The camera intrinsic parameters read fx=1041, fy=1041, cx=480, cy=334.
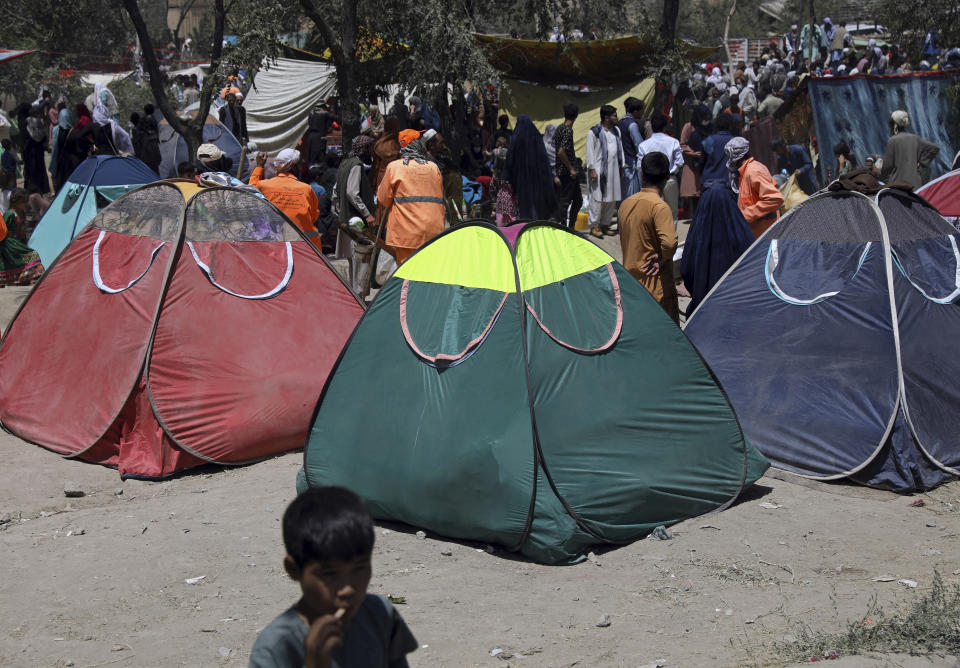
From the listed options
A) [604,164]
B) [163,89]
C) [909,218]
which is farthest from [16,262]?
[909,218]

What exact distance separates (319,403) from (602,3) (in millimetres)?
11784

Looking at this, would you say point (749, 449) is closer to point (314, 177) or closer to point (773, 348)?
point (773, 348)

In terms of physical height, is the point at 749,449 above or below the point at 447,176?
below

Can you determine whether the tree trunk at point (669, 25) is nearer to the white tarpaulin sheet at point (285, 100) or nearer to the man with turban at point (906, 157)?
the man with turban at point (906, 157)

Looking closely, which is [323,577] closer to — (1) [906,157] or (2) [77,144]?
(1) [906,157]

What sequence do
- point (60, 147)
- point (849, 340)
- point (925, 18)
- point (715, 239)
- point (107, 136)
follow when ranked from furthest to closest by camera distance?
point (925, 18)
point (60, 147)
point (107, 136)
point (715, 239)
point (849, 340)

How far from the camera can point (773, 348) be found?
6.39 m

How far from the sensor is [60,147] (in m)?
15.3

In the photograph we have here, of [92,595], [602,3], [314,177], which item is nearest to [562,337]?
[92,595]

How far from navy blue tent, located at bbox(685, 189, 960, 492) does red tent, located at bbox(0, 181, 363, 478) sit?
2657 mm

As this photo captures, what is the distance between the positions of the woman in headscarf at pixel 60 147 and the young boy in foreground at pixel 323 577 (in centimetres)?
1407

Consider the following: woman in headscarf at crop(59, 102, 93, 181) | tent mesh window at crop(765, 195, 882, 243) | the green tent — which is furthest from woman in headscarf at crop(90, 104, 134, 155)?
tent mesh window at crop(765, 195, 882, 243)

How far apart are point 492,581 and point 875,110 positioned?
40.3ft

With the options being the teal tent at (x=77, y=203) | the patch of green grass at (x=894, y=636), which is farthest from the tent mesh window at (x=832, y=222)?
the teal tent at (x=77, y=203)
